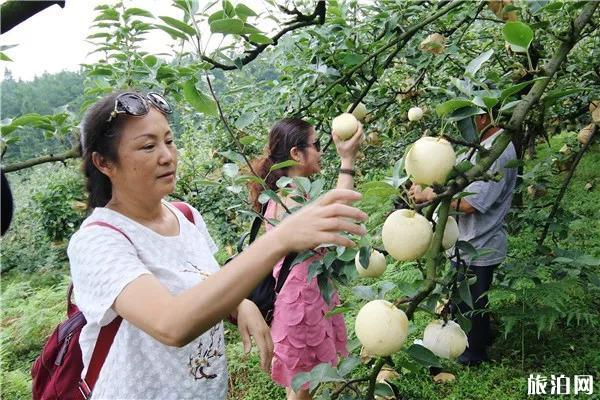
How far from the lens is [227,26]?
938 mm

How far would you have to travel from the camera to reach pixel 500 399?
1.92 meters

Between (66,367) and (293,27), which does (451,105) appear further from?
(66,367)

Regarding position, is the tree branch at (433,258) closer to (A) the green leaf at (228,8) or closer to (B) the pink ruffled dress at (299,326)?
(A) the green leaf at (228,8)

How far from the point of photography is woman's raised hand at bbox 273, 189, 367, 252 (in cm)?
65

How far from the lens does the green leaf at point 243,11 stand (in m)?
1.04

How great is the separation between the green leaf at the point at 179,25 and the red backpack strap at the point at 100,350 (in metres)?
0.37

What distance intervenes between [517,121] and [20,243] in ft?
28.4

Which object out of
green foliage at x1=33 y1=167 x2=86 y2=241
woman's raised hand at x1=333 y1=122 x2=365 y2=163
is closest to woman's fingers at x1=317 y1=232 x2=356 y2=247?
woman's raised hand at x1=333 y1=122 x2=365 y2=163

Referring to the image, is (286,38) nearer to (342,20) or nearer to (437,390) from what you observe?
(342,20)

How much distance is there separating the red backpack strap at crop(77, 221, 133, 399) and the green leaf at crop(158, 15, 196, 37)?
1.22 feet

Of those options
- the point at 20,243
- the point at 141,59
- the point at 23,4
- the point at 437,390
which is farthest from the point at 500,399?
the point at 20,243

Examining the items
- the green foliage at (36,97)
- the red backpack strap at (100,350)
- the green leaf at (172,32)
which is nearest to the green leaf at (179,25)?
the green leaf at (172,32)

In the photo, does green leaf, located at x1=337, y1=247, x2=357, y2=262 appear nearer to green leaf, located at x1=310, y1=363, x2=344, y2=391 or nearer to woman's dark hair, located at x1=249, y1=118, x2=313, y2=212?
green leaf, located at x1=310, y1=363, x2=344, y2=391

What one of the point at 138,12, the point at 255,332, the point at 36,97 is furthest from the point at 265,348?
the point at 36,97
